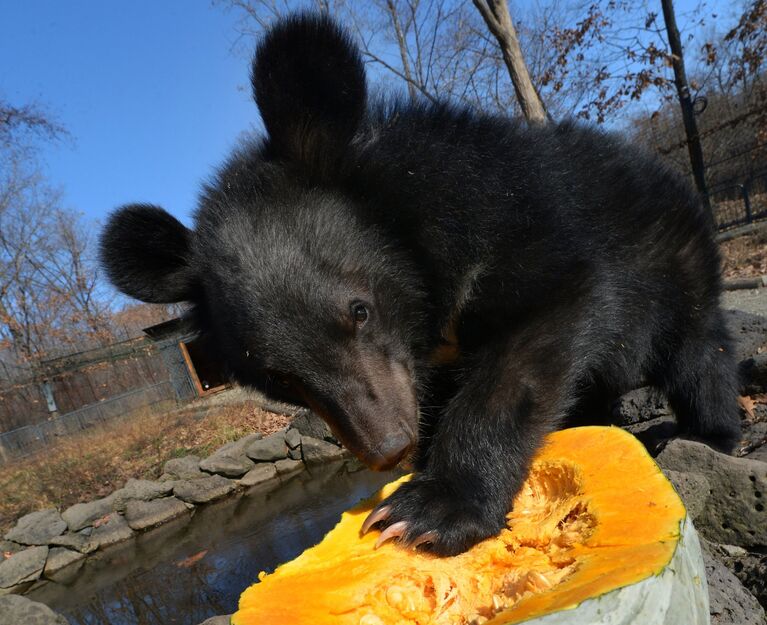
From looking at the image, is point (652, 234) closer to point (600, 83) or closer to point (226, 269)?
point (226, 269)

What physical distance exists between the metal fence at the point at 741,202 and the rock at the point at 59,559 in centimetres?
1329

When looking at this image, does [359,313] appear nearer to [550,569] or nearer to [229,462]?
[550,569]

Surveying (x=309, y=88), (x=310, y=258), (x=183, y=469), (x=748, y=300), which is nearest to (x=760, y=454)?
(x=310, y=258)

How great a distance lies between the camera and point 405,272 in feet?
6.39

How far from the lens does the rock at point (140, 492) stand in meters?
8.30

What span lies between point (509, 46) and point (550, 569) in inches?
367

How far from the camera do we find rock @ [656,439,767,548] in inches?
72.1

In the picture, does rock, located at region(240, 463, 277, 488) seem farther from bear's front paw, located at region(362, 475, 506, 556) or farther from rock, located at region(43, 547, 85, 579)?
bear's front paw, located at region(362, 475, 506, 556)

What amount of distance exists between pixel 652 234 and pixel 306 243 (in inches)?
61.7

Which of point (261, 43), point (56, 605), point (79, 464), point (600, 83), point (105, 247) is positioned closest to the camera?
point (261, 43)

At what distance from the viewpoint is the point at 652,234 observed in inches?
97.1

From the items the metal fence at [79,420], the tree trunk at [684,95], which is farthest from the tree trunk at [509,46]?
the metal fence at [79,420]

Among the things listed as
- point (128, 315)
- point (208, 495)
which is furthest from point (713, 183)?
point (128, 315)

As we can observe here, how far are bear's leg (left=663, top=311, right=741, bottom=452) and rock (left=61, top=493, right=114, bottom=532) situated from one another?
26.6ft
